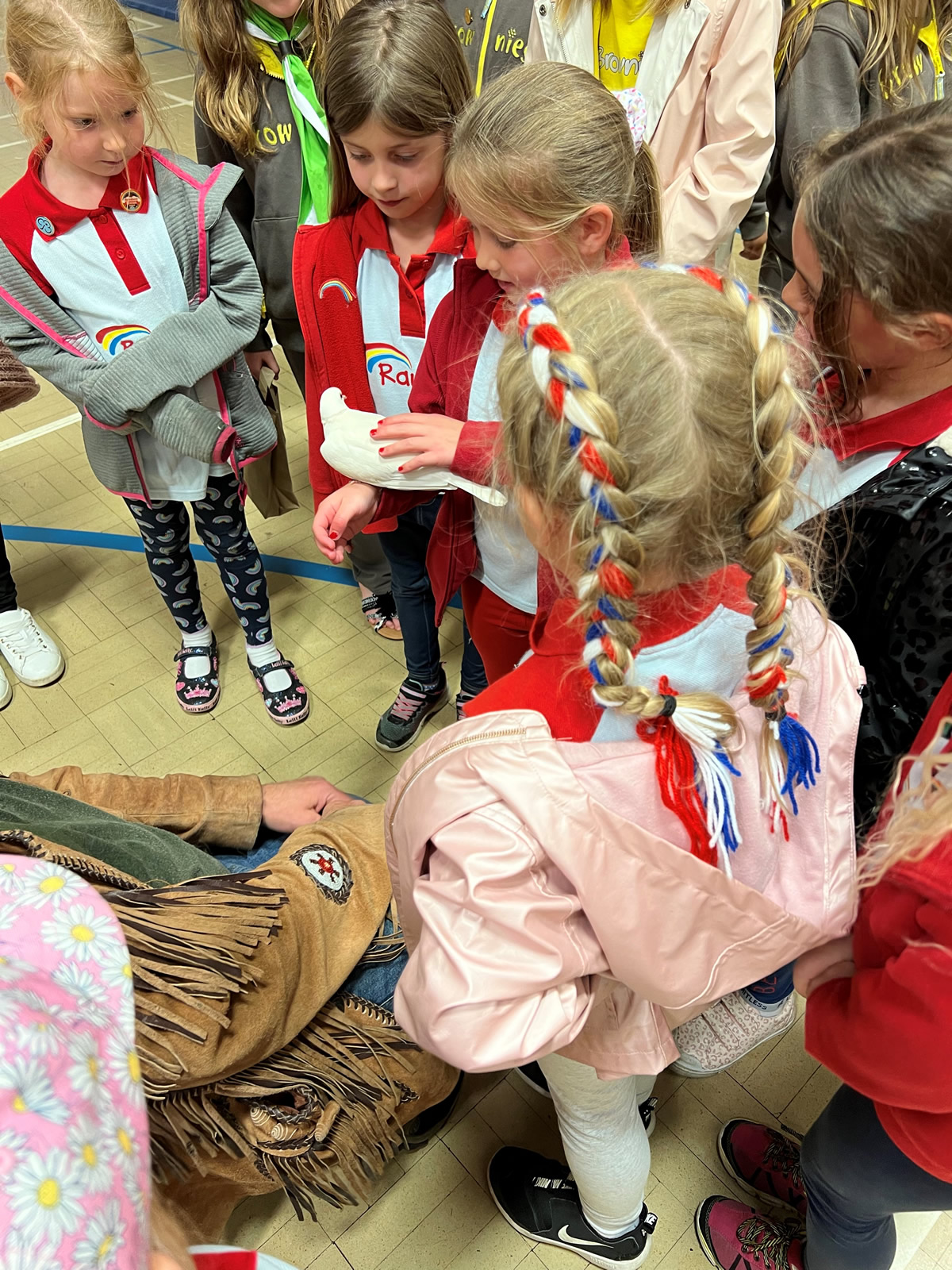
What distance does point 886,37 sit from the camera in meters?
1.72

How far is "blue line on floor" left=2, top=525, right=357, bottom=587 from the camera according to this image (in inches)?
93.9

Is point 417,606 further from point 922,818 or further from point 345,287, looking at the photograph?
point 922,818

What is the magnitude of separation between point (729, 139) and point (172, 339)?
1156 mm

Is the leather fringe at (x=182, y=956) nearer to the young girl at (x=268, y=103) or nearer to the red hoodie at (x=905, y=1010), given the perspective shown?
the red hoodie at (x=905, y=1010)

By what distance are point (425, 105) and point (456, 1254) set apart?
1664 mm

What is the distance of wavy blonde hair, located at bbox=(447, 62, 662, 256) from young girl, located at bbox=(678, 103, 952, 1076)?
254 mm

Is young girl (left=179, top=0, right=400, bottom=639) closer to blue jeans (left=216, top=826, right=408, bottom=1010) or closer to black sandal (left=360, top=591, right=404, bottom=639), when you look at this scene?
black sandal (left=360, top=591, right=404, bottom=639)

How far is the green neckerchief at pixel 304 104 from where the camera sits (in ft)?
5.28

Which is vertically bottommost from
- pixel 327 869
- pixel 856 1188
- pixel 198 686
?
pixel 198 686

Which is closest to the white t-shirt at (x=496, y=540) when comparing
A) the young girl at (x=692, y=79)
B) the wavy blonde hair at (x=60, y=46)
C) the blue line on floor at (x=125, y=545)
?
the young girl at (x=692, y=79)

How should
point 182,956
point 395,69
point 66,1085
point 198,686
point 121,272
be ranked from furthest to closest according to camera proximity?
point 198,686
point 121,272
point 395,69
point 182,956
point 66,1085

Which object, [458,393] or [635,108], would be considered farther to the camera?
[635,108]

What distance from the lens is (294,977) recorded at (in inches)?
38.1

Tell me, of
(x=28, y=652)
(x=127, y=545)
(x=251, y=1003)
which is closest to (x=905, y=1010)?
(x=251, y=1003)
